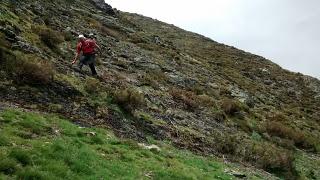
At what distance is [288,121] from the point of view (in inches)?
1881

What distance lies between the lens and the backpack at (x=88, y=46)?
32.0 m

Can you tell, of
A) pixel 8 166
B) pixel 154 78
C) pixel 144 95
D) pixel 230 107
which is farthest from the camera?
pixel 230 107

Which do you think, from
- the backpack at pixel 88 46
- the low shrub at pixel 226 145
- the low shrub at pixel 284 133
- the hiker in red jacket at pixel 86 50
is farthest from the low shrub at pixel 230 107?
the backpack at pixel 88 46

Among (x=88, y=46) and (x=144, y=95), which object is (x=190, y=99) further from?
(x=88, y=46)

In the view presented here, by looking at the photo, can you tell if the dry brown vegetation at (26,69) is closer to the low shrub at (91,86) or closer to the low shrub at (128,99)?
the low shrub at (91,86)

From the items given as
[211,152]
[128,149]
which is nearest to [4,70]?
[128,149]

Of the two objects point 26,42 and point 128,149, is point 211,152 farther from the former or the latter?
point 26,42

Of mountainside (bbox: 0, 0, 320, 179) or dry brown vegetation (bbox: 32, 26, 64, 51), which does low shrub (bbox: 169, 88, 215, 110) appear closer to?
mountainside (bbox: 0, 0, 320, 179)

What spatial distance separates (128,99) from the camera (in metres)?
30.6

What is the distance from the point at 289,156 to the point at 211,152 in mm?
6762

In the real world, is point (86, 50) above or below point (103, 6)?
below

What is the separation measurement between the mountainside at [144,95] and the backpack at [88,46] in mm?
1449

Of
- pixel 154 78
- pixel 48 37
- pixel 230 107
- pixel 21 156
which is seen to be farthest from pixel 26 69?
pixel 230 107

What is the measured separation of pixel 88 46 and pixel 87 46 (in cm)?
6
